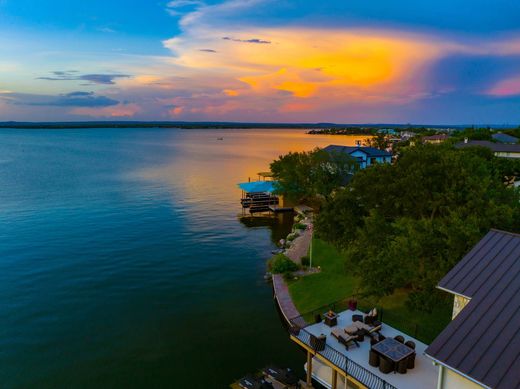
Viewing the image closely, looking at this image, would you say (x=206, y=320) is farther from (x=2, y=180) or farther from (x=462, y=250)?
(x=2, y=180)

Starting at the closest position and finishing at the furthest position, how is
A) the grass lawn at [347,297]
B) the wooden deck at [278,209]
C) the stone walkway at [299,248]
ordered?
the grass lawn at [347,297], the stone walkway at [299,248], the wooden deck at [278,209]

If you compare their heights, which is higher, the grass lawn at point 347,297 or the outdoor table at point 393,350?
the outdoor table at point 393,350

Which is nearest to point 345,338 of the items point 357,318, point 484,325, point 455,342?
point 357,318

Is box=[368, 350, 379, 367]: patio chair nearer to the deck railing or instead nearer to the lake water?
the deck railing

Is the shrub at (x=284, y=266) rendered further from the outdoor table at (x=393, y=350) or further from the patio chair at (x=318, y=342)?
the outdoor table at (x=393, y=350)

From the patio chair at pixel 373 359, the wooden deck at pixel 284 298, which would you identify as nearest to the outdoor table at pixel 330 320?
the patio chair at pixel 373 359

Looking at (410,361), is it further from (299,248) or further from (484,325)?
(299,248)

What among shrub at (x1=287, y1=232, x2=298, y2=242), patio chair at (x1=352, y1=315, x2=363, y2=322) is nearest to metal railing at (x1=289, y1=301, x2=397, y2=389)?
patio chair at (x1=352, y1=315, x2=363, y2=322)
